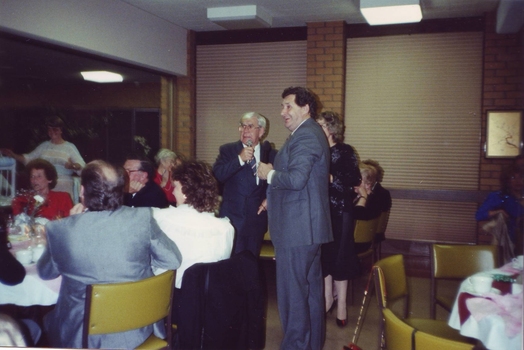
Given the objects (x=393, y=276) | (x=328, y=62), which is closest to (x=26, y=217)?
(x=393, y=276)

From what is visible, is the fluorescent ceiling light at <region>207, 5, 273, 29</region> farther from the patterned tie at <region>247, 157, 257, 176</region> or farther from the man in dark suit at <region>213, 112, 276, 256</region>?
the patterned tie at <region>247, 157, 257, 176</region>

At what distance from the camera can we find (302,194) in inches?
102

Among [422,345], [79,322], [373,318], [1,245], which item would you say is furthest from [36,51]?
[422,345]

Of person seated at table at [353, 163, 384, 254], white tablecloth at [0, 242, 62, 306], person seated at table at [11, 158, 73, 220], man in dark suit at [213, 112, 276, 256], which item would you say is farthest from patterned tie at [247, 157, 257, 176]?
white tablecloth at [0, 242, 62, 306]

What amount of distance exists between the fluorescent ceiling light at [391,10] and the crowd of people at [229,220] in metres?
1.54

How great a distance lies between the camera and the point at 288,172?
8.32 feet

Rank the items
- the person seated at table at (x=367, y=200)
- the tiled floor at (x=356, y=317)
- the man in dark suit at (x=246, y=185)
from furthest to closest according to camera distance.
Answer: the person seated at table at (x=367, y=200) → the man in dark suit at (x=246, y=185) → the tiled floor at (x=356, y=317)

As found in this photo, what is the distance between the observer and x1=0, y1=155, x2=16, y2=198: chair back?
409cm

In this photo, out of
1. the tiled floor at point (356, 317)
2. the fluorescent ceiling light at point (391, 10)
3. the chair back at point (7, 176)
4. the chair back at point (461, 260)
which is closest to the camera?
the chair back at point (461, 260)

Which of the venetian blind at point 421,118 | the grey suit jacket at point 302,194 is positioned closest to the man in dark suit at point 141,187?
the grey suit jacket at point 302,194

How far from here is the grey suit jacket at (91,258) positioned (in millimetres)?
1917

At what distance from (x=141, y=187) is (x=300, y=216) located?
1271mm

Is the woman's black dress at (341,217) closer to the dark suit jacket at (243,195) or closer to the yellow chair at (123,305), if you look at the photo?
the dark suit jacket at (243,195)

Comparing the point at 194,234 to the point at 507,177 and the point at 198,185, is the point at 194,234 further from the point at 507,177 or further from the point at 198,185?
the point at 507,177
